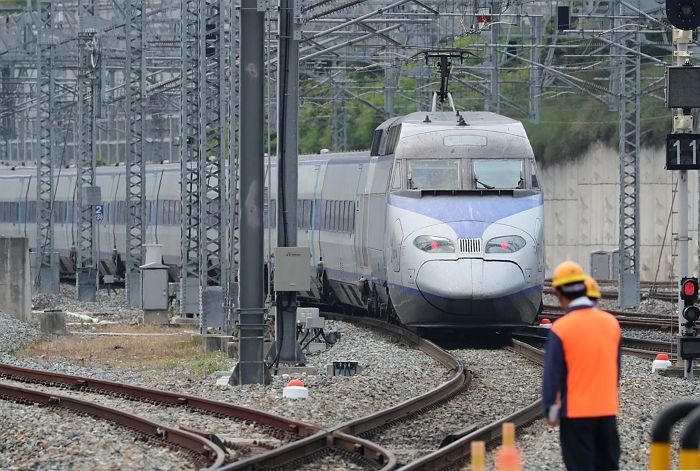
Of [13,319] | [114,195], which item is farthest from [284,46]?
[114,195]

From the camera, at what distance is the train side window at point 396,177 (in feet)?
86.7

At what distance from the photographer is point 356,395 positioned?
19047mm

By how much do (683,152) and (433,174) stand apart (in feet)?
21.6

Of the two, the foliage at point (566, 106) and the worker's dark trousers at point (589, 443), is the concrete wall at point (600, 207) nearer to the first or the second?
the foliage at point (566, 106)

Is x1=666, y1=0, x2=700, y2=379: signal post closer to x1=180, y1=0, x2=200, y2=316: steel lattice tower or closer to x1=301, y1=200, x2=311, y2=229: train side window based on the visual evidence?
x1=180, y1=0, x2=200, y2=316: steel lattice tower

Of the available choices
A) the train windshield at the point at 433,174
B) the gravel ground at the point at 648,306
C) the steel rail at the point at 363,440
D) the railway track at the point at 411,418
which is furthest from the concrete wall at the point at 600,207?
the steel rail at the point at 363,440

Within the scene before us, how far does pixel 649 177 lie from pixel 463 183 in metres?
33.0

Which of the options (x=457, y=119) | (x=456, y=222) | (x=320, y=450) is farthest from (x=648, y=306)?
(x=320, y=450)

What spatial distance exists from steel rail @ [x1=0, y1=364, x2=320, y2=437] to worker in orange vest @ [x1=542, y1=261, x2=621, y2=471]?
19.8 ft

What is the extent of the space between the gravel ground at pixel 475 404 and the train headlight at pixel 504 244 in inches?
58.7

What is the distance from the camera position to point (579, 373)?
946 cm

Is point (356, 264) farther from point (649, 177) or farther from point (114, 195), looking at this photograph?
point (649, 177)

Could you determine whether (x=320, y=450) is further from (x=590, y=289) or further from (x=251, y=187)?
(x=251, y=187)

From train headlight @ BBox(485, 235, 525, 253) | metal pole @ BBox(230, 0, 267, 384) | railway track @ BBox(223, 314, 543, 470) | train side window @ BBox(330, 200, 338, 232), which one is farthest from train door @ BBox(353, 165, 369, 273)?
metal pole @ BBox(230, 0, 267, 384)
